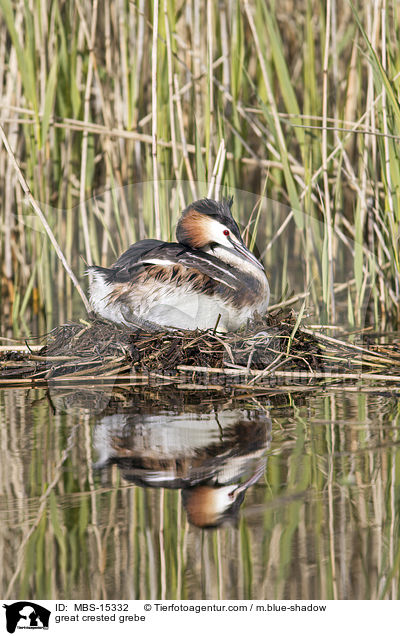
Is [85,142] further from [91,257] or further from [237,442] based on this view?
[237,442]

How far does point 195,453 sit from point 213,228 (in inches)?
Answer: 65.5

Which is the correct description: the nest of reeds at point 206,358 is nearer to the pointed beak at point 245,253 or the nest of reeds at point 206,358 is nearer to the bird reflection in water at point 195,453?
the pointed beak at point 245,253

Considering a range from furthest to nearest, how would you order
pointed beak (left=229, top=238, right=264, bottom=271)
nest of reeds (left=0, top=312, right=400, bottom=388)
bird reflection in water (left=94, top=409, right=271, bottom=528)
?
pointed beak (left=229, top=238, right=264, bottom=271) < nest of reeds (left=0, top=312, right=400, bottom=388) < bird reflection in water (left=94, top=409, right=271, bottom=528)

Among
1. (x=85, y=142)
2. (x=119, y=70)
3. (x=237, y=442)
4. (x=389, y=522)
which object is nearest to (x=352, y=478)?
(x=389, y=522)

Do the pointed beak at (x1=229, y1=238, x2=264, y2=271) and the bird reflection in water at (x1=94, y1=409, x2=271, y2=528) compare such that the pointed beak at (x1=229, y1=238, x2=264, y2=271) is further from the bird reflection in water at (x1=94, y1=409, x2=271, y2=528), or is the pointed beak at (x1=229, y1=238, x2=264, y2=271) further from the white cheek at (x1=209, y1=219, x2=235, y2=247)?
the bird reflection in water at (x1=94, y1=409, x2=271, y2=528)

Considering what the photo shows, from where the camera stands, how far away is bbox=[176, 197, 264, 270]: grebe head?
13.8 ft

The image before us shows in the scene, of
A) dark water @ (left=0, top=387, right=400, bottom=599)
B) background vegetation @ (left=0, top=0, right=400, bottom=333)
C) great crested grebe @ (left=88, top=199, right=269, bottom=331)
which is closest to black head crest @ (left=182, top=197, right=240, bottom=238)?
great crested grebe @ (left=88, top=199, right=269, bottom=331)

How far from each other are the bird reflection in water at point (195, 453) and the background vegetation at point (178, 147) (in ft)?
5.41

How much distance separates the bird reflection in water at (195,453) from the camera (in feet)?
7.94

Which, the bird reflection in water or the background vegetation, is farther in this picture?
the background vegetation
